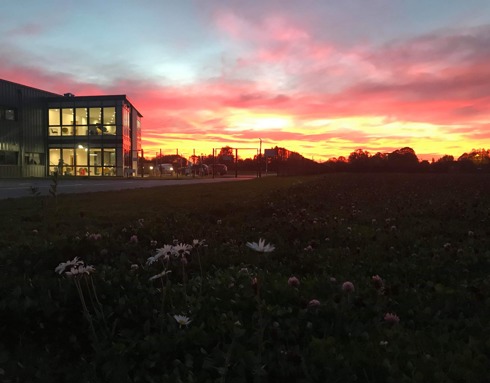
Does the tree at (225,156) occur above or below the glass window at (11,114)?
below

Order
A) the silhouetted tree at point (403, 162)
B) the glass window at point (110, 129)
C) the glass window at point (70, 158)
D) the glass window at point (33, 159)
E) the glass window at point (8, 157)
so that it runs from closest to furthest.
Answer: the glass window at point (8, 157)
the silhouetted tree at point (403, 162)
the glass window at point (33, 159)
the glass window at point (70, 158)
the glass window at point (110, 129)

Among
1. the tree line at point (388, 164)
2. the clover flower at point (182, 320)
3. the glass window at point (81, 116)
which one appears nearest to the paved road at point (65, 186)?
the clover flower at point (182, 320)

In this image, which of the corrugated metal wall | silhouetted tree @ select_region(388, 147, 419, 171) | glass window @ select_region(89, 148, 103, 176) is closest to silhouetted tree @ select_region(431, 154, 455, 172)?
silhouetted tree @ select_region(388, 147, 419, 171)

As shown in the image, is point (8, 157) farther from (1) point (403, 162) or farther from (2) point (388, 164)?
(1) point (403, 162)

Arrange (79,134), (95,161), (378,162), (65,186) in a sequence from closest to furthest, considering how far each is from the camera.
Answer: (65,186)
(378,162)
(79,134)
(95,161)

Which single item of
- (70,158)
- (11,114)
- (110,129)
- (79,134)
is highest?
(11,114)

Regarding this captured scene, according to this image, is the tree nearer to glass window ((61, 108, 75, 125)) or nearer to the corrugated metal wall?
glass window ((61, 108, 75, 125))

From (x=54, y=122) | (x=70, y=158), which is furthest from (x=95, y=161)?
(x=54, y=122)

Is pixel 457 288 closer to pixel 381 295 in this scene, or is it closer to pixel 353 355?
pixel 381 295

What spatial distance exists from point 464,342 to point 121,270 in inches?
94.4

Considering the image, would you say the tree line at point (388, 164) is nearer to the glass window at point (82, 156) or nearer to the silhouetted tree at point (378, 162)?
the silhouetted tree at point (378, 162)

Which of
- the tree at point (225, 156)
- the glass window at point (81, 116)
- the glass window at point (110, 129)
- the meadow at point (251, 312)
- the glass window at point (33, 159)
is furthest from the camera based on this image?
the tree at point (225, 156)

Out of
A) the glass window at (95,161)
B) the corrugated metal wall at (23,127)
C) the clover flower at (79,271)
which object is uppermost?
the corrugated metal wall at (23,127)

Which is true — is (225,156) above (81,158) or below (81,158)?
above
